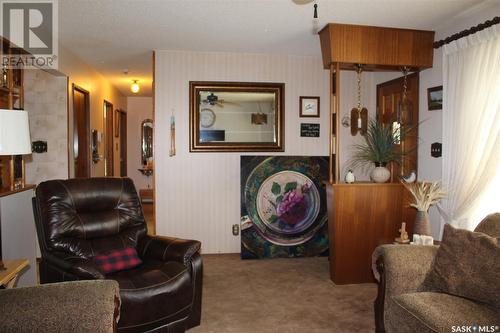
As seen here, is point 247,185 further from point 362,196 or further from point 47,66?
point 47,66

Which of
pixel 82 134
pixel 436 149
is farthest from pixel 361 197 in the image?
pixel 82 134

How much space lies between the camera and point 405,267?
7.80ft

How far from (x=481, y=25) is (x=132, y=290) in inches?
128

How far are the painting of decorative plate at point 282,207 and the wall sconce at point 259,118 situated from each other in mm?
461

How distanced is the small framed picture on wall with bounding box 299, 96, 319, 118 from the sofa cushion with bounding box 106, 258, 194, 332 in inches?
114

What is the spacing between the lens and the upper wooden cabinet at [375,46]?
3641 millimetres

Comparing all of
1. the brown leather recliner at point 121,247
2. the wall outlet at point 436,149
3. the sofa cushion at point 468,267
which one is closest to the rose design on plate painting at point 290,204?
the wall outlet at point 436,149

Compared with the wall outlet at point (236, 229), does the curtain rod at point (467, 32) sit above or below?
above

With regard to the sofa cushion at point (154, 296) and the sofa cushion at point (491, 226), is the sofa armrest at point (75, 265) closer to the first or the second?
the sofa cushion at point (154, 296)

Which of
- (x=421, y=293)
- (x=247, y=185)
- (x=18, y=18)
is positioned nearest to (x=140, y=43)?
(x=18, y=18)

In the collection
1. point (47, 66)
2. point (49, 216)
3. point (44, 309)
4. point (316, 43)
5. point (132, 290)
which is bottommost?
point (132, 290)

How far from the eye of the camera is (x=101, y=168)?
636 cm

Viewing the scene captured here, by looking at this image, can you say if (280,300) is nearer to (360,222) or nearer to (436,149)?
(360,222)

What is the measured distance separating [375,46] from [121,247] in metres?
2.90
